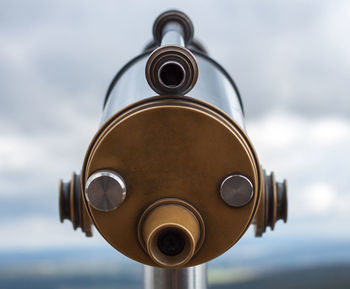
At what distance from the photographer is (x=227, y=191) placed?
5.24ft

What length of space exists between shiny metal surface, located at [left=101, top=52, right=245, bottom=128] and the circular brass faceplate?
136 millimetres

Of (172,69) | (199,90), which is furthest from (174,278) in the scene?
(172,69)

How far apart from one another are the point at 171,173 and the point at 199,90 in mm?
377

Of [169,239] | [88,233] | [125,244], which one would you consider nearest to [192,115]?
[169,239]

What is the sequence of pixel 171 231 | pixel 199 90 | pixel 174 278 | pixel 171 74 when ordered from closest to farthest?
pixel 171 231 → pixel 171 74 → pixel 199 90 → pixel 174 278

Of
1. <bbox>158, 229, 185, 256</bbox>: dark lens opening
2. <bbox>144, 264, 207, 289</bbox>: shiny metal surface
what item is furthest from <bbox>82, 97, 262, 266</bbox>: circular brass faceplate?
<bbox>144, 264, 207, 289</bbox>: shiny metal surface

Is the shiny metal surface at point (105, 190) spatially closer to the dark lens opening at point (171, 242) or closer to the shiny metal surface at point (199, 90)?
the dark lens opening at point (171, 242)

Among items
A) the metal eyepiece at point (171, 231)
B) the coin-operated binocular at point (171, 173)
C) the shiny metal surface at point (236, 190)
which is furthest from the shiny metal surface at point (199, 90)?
the metal eyepiece at point (171, 231)

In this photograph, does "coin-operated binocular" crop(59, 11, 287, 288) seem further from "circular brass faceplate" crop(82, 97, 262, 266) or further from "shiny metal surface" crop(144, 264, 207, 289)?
"shiny metal surface" crop(144, 264, 207, 289)

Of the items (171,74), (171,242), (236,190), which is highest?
(171,74)

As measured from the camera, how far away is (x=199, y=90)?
1781mm

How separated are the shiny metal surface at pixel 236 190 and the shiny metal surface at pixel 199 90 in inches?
8.7

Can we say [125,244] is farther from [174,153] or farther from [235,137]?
[235,137]

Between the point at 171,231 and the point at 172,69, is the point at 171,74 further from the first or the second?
the point at 171,231
